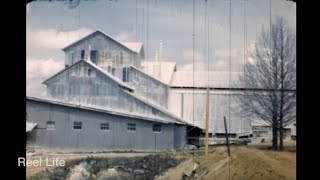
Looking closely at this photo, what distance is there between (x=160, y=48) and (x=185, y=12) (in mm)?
446

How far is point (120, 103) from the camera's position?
450 cm

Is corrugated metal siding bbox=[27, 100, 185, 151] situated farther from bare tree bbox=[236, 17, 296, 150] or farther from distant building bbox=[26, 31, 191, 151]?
bare tree bbox=[236, 17, 296, 150]

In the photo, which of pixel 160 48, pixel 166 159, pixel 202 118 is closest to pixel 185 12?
pixel 160 48

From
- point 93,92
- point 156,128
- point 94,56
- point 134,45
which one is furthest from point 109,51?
point 156,128

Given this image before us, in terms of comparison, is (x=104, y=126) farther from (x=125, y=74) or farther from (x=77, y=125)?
(x=125, y=74)

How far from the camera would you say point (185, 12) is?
4.51 metres

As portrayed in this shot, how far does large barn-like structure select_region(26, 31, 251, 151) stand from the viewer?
447cm

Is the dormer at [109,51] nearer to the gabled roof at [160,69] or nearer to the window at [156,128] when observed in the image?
the gabled roof at [160,69]

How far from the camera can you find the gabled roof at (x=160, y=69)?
4.49 meters

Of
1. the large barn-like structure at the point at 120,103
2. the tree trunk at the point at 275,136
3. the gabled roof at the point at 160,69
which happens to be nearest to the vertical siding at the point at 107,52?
the large barn-like structure at the point at 120,103

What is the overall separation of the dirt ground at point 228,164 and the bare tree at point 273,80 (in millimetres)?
181

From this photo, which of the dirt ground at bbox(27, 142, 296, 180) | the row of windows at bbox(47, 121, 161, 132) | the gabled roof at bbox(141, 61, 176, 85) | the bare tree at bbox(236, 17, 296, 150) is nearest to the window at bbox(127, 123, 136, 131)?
the row of windows at bbox(47, 121, 161, 132)
